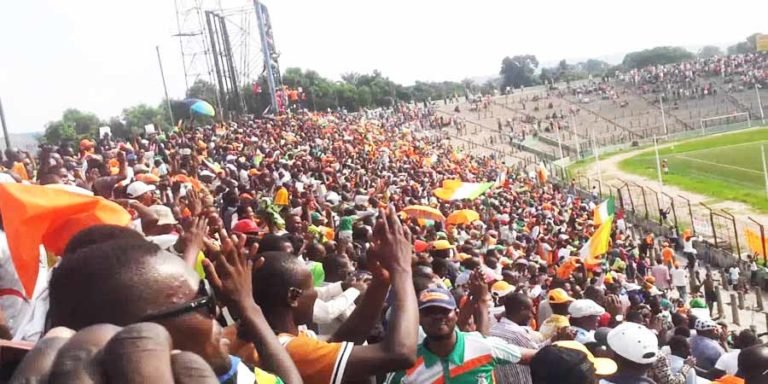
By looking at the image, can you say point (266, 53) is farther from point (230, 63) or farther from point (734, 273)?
point (734, 273)

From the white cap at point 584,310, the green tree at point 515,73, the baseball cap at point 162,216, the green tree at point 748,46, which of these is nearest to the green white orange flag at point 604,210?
the white cap at point 584,310

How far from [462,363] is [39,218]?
2.21m

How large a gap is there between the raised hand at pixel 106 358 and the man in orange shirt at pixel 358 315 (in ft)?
4.82

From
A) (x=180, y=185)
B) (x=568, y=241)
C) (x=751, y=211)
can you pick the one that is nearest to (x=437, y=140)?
(x=751, y=211)

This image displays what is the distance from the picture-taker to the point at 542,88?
84250 millimetres

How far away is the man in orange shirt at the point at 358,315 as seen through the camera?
116 inches

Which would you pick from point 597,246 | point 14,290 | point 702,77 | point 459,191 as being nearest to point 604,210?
point 459,191

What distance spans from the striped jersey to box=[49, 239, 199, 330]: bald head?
6.30ft

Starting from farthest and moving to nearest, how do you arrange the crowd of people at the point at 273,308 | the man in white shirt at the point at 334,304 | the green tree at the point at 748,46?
the green tree at the point at 748,46 < the man in white shirt at the point at 334,304 < the crowd of people at the point at 273,308

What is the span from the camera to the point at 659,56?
138625mm

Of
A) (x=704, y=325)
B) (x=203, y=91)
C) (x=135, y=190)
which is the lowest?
(x=704, y=325)

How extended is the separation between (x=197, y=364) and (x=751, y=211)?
114 feet

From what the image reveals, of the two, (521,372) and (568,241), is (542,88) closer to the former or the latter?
(568,241)

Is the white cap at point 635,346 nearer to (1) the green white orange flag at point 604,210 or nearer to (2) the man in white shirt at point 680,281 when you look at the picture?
(1) the green white orange flag at point 604,210
